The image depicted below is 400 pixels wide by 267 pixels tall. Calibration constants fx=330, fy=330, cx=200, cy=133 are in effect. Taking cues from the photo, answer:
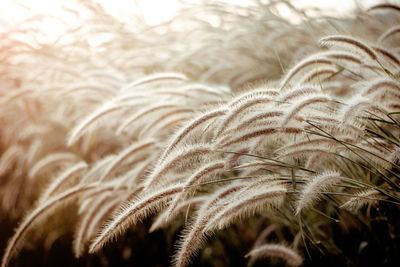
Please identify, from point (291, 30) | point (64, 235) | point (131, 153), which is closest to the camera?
point (131, 153)

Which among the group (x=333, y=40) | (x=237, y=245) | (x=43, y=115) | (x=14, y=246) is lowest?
(x=237, y=245)

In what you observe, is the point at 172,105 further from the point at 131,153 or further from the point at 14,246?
the point at 14,246

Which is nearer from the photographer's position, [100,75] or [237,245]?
[237,245]

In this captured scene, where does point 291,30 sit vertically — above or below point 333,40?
below

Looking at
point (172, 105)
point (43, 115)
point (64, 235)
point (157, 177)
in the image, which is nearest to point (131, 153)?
point (172, 105)

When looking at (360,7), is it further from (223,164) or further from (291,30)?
(223,164)

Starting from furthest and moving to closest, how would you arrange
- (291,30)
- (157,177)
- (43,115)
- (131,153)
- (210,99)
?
(291,30)
(43,115)
(210,99)
(131,153)
(157,177)
